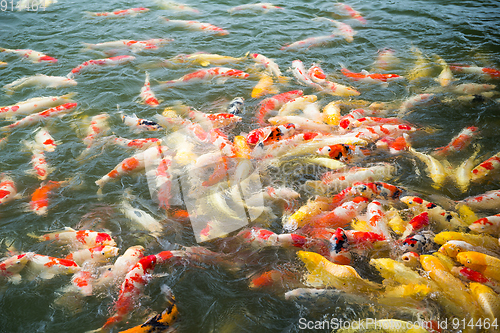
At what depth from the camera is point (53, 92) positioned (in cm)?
655

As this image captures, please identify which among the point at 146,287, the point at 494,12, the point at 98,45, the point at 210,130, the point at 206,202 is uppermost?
the point at 494,12

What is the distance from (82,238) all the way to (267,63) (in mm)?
5031

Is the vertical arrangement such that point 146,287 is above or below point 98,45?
below

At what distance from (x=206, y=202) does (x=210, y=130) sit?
1405 millimetres

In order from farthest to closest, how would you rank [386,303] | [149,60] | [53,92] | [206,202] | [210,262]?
[149,60] < [53,92] < [206,202] < [210,262] < [386,303]

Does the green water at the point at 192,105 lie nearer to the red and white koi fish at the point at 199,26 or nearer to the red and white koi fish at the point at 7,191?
the red and white koi fish at the point at 7,191

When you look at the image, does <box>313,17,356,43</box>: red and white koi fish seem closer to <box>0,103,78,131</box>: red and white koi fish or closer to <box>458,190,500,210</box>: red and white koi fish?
<box>458,190,500,210</box>: red and white koi fish

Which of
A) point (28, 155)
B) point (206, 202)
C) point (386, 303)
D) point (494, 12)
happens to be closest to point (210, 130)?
point (206, 202)

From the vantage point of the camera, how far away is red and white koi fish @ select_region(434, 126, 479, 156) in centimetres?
475

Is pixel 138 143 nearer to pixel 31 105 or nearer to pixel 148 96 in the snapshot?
pixel 148 96

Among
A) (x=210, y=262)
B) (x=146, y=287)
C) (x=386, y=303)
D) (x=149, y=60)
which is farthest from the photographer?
(x=149, y=60)

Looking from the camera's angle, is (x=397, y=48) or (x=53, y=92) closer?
(x=53, y=92)

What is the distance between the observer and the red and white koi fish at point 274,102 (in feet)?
18.5

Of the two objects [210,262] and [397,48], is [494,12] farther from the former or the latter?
[210,262]
